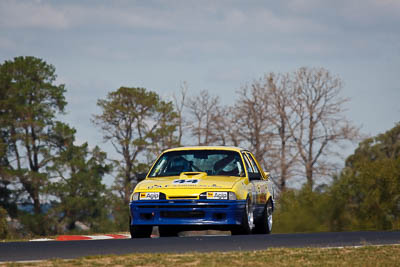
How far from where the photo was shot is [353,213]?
161 feet

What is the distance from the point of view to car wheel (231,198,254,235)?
594 inches

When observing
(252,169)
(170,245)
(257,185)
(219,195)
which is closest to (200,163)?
(257,185)

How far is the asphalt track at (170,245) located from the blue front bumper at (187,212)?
0.53 metres

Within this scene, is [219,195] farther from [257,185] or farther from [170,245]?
[170,245]

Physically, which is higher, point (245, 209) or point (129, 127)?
point (129, 127)

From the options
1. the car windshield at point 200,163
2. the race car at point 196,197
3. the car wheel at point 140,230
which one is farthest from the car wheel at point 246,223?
the car wheel at point 140,230

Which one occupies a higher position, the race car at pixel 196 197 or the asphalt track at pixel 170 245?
the race car at pixel 196 197

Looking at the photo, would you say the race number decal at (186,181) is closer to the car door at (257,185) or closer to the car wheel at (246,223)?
the car wheel at (246,223)

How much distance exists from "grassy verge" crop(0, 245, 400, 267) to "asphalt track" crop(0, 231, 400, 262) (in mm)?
637

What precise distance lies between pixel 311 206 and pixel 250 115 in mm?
17503

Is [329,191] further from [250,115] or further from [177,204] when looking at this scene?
[177,204]

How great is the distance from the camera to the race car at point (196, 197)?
14734 millimetres

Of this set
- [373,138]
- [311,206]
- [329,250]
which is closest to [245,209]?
[329,250]

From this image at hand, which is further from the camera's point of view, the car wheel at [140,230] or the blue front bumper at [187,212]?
the car wheel at [140,230]
